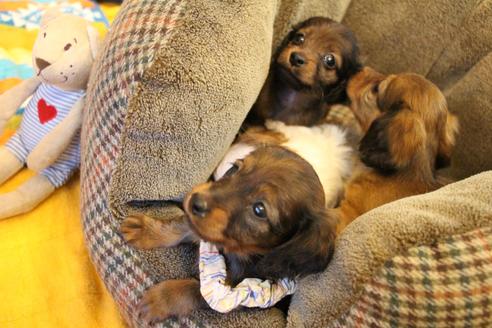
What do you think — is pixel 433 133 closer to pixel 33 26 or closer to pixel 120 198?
pixel 120 198

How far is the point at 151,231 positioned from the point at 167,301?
0.71 feet

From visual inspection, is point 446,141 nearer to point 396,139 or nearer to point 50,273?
point 396,139

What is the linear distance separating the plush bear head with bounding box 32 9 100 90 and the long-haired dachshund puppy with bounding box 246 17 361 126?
76cm

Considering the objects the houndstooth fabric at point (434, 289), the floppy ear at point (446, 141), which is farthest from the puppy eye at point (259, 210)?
the floppy ear at point (446, 141)

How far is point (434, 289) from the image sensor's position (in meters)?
1.14

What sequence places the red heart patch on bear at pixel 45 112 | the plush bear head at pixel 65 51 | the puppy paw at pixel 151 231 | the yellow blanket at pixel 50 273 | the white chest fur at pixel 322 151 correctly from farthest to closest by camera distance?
the white chest fur at pixel 322 151 → the red heart patch on bear at pixel 45 112 → the plush bear head at pixel 65 51 → the yellow blanket at pixel 50 273 → the puppy paw at pixel 151 231

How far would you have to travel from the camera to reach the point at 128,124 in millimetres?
1362

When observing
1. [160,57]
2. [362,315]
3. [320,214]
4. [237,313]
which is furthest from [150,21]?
[362,315]

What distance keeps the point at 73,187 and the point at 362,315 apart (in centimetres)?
130

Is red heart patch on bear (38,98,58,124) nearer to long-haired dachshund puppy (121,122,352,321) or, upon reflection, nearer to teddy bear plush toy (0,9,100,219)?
teddy bear plush toy (0,9,100,219)

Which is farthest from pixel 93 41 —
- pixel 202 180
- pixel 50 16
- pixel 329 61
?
pixel 329 61

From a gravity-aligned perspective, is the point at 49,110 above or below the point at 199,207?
below

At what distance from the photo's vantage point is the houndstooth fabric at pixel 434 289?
1.14 m

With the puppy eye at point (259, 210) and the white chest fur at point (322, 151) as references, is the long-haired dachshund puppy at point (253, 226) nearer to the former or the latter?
the puppy eye at point (259, 210)
